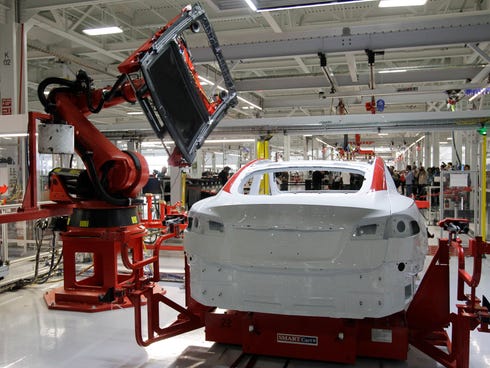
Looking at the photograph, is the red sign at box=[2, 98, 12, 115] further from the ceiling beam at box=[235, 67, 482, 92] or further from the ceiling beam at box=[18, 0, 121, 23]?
the ceiling beam at box=[235, 67, 482, 92]

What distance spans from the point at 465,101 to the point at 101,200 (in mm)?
13916

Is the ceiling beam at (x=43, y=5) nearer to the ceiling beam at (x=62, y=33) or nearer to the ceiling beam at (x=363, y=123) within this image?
the ceiling beam at (x=62, y=33)

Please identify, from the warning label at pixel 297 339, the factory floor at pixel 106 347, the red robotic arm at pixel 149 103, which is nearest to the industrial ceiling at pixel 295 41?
the red robotic arm at pixel 149 103

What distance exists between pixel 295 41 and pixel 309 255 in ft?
16.2

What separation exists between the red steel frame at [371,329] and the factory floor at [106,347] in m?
0.22

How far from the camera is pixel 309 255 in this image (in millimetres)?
2688

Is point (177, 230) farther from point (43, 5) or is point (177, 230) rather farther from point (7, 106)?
point (43, 5)

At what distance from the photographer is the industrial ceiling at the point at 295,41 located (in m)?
6.31

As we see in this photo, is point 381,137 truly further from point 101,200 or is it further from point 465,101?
point 101,200

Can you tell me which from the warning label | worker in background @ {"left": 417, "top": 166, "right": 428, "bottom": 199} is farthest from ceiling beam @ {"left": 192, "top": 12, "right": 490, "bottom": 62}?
worker in background @ {"left": 417, "top": 166, "right": 428, "bottom": 199}

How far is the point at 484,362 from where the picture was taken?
11.5 ft

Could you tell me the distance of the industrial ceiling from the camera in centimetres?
631

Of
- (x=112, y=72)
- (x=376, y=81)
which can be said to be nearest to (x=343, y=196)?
(x=376, y=81)

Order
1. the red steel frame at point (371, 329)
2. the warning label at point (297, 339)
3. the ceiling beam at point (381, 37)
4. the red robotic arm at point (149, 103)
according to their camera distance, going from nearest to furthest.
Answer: the red steel frame at point (371, 329) → the warning label at point (297, 339) → the red robotic arm at point (149, 103) → the ceiling beam at point (381, 37)
